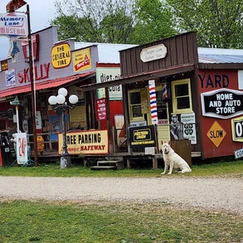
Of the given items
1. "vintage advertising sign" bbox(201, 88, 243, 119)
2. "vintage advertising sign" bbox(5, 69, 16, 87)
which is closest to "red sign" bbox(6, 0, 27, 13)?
"vintage advertising sign" bbox(5, 69, 16, 87)

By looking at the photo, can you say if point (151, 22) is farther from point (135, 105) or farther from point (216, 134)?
point (216, 134)

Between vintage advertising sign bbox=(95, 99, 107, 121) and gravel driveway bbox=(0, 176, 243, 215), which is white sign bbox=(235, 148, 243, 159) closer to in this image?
gravel driveway bbox=(0, 176, 243, 215)

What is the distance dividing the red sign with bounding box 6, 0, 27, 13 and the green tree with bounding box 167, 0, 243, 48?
20.6m

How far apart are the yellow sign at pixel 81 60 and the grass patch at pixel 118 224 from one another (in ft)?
40.6

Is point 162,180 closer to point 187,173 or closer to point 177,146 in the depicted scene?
point 187,173

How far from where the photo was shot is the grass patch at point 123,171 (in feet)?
46.0

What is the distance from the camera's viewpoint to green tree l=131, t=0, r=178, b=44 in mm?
43812

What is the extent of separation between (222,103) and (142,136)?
8.93 feet

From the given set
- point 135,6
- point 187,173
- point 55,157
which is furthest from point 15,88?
point 135,6

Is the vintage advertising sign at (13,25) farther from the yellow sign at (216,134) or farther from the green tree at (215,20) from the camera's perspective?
the green tree at (215,20)

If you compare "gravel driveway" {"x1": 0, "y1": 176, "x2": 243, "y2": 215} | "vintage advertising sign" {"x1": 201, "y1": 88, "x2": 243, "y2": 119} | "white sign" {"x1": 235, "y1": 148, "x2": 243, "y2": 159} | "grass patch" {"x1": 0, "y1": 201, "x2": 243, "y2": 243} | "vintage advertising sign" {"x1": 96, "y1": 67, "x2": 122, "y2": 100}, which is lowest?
"grass patch" {"x1": 0, "y1": 201, "x2": 243, "y2": 243}

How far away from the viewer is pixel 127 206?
9273 millimetres

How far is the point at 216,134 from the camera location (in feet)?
53.8

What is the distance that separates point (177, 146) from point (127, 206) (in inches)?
246
